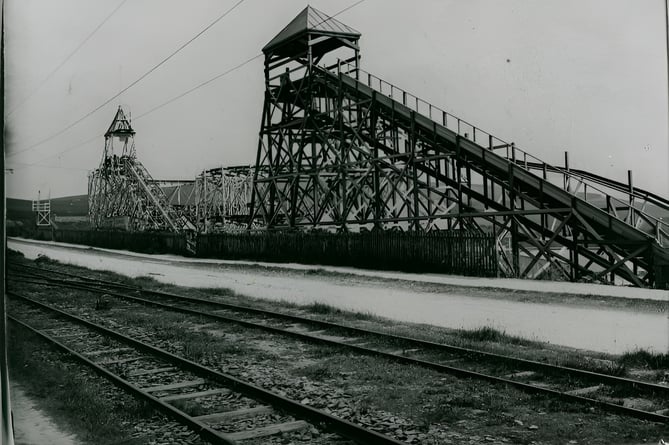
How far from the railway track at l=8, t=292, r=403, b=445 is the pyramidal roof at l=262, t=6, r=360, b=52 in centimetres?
1808

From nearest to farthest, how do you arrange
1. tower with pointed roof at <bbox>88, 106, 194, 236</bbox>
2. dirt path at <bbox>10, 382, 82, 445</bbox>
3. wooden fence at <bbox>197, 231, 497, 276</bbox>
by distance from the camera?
1. dirt path at <bbox>10, 382, 82, 445</bbox>
2. wooden fence at <bbox>197, 231, 497, 276</bbox>
3. tower with pointed roof at <bbox>88, 106, 194, 236</bbox>

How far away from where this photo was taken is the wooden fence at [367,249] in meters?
19.3

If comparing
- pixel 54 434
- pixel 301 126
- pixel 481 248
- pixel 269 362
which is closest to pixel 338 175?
pixel 301 126

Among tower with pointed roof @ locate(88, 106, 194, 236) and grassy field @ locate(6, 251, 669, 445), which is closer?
grassy field @ locate(6, 251, 669, 445)

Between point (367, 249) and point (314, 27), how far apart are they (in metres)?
10.6

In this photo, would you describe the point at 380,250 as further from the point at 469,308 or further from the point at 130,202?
the point at 130,202

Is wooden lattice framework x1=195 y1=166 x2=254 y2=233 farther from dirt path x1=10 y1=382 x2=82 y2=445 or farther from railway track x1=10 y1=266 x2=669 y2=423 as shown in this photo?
dirt path x1=10 y1=382 x2=82 y2=445

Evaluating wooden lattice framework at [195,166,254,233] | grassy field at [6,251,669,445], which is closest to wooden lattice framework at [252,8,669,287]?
grassy field at [6,251,669,445]

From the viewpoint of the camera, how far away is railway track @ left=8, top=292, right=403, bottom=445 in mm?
5246

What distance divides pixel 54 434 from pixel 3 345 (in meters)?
1.47

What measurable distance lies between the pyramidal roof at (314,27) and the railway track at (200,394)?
18.1 m

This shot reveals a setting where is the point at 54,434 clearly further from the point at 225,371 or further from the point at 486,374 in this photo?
the point at 486,374

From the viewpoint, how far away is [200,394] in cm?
658

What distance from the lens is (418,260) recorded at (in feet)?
69.5
